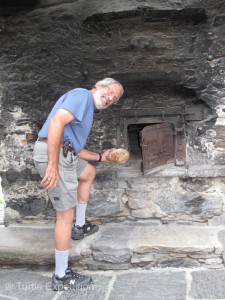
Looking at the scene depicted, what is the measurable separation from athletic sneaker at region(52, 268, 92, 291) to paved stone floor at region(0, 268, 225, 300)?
0.04 metres

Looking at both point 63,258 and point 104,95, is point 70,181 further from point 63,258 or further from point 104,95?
point 104,95

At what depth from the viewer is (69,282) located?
2959 mm

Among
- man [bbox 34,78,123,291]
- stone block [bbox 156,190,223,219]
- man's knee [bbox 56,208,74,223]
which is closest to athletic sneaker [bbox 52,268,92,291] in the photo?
man [bbox 34,78,123,291]

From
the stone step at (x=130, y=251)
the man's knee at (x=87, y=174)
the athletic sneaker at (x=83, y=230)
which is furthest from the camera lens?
the athletic sneaker at (x=83, y=230)

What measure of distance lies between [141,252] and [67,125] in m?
1.26

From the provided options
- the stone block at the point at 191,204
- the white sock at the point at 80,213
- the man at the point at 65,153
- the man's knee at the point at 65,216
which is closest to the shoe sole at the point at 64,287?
the man at the point at 65,153

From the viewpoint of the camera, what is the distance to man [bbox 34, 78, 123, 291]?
8.85ft

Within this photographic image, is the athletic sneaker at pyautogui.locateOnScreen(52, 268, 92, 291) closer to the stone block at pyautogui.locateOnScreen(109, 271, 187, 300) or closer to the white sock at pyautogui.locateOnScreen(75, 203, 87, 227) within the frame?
the stone block at pyautogui.locateOnScreen(109, 271, 187, 300)

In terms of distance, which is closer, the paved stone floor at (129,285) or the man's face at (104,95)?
the paved stone floor at (129,285)

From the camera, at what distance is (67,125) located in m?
2.82

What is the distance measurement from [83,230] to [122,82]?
1.42 m

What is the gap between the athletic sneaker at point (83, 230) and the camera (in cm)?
344

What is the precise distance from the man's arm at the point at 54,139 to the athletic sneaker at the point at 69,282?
0.76m

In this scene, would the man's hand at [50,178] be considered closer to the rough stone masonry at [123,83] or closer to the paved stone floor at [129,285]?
the paved stone floor at [129,285]
